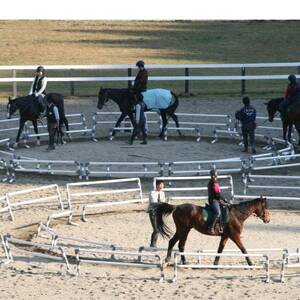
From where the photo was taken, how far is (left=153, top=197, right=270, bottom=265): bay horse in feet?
53.3

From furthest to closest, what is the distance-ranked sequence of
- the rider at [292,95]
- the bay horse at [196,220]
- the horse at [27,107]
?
the rider at [292,95], the horse at [27,107], the bay horse at [196,220]

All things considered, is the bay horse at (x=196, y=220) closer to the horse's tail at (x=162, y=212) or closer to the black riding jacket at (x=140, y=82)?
the horse's tail at (x=162, y=212)

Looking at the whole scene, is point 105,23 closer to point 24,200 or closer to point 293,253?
point 24,200

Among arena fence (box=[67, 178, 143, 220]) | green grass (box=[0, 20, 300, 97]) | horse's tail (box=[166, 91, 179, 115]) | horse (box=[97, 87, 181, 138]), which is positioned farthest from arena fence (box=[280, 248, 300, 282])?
green grass (box=[0, 20, 300, 97])

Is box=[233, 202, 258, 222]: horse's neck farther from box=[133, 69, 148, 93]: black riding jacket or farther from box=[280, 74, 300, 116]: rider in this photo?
box=[133, 69, 148, 93]: black riding jacket

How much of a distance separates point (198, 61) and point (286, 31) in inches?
503

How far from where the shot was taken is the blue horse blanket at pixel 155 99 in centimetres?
2703

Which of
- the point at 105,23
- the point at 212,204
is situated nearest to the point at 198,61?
the point at 105,23

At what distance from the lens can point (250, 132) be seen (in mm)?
25531

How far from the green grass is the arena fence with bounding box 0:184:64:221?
48.0 ft

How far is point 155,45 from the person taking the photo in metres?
52.5

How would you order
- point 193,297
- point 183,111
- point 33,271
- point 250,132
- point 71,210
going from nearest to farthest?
point 193,297 → point 33,271 → point 71,210 → point 250,132 → point 183,111

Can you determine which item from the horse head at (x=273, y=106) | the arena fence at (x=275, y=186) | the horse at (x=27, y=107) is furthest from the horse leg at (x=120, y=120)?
the arena fence at (x=275, y=186)

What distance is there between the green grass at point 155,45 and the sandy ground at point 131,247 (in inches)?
436
